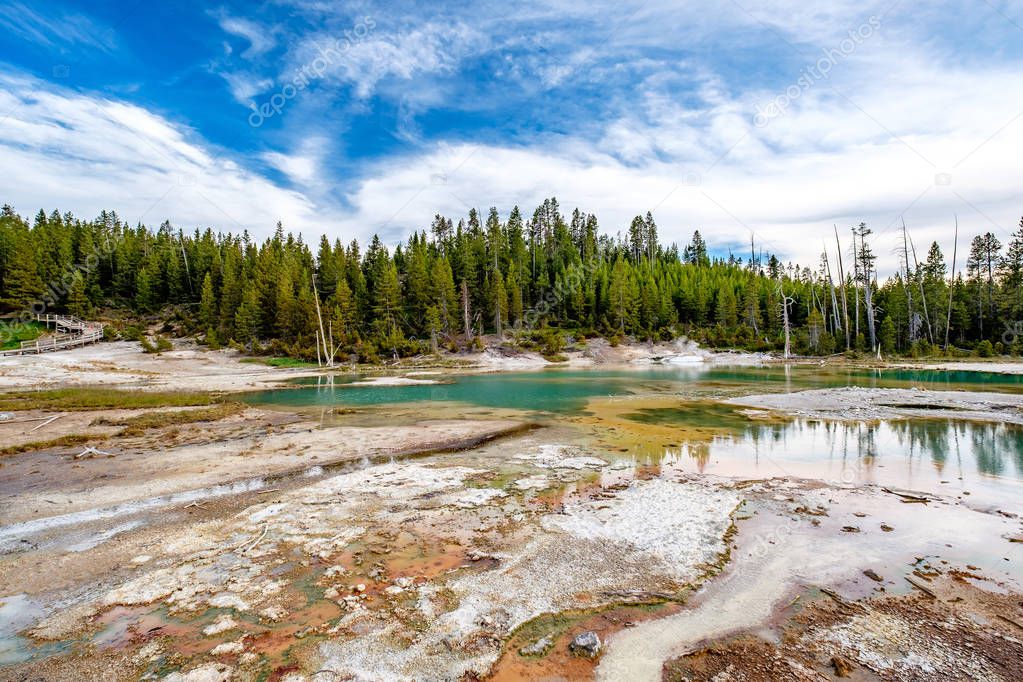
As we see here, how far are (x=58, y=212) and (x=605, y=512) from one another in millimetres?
136161

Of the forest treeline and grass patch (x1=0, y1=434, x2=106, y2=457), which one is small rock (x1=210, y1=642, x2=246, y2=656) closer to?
grass patch (x1=0, y1=434, x2=106, y2=457)

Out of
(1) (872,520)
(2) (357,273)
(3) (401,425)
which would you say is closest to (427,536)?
(1) (872,520)

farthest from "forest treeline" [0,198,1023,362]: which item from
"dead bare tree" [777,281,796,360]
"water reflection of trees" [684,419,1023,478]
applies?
"water reflection of trees" [684,419,1023,478]

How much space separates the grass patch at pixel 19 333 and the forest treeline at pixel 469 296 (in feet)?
15.1

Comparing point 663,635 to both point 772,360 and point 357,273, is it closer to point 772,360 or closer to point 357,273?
point 772,360

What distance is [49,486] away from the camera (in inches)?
466

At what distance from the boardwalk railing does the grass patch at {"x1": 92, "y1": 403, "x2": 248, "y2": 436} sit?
42.2m

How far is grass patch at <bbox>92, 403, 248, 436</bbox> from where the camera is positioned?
19.0m

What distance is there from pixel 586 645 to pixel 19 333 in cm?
8200

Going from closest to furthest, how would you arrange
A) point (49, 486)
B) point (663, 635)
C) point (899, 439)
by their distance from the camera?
point (663, 635), point (49, 486), point (899, 439)

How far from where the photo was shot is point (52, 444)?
52.4 ft

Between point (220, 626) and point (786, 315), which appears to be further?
point (786, 315)

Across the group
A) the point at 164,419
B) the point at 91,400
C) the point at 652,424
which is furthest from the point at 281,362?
the point at 652,424

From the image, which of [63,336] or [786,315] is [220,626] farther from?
[786,315]
